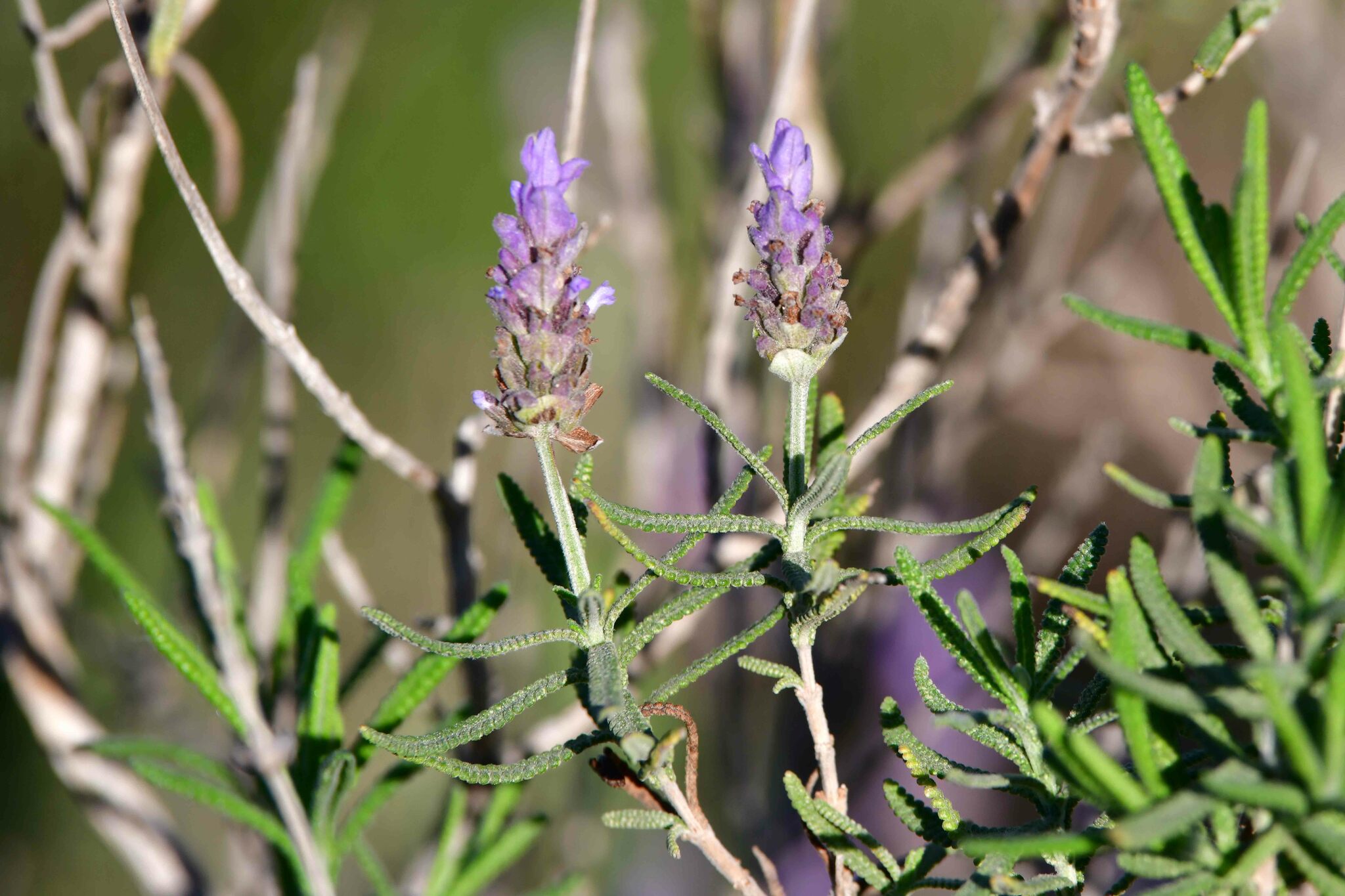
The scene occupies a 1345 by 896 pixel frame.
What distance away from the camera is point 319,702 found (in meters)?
0.51

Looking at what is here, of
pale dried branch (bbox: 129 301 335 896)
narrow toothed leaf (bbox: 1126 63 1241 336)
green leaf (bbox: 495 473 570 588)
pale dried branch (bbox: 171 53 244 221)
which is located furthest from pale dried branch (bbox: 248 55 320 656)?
narrow toothed leaf (bbox: 1126 63 1241 336)

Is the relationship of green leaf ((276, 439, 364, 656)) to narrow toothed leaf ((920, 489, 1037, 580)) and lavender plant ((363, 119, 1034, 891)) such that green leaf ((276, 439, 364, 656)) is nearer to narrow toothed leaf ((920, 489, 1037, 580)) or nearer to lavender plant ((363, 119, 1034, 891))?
lavender plant ((363, 119, 1034, 891))

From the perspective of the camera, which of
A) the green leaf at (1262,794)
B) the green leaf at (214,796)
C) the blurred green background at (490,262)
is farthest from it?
the blurred green background at (490,262)

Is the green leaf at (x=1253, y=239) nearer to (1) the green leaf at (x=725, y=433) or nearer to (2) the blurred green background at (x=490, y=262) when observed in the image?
(1) the green leaf at (x=725, y=433)

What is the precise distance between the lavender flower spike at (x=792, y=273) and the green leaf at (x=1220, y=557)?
13cm

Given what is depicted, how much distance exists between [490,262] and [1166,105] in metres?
1.33

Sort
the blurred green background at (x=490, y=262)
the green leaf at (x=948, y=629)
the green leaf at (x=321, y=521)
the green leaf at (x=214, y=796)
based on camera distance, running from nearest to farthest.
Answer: the green leaf at (x=948, y=629) < the green leaf at (x=214, y=796) < the green leaf at (x=321, y=521) < the blurred green background at (x=490, y=262)

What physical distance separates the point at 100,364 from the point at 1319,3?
1.11 meters

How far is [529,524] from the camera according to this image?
1.51 feet

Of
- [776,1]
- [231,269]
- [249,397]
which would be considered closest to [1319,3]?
[776,1]

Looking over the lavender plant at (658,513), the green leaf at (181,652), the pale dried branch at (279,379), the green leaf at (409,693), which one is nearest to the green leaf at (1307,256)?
the lavender plant at (658,513)

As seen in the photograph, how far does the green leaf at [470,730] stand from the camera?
39 centimetres

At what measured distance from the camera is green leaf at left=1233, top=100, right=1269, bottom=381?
328 millimetres

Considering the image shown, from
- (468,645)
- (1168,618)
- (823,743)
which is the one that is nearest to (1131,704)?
(1168,618)
